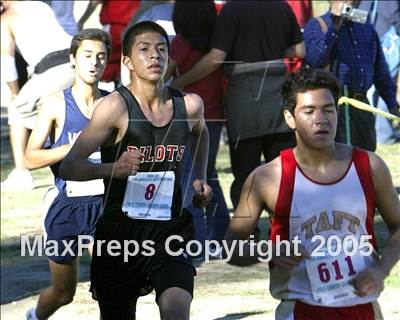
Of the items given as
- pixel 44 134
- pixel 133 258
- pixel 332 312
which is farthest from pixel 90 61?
pixel 332 312

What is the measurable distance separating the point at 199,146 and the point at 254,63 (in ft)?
9.26

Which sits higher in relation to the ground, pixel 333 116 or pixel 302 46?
pixel 333 116

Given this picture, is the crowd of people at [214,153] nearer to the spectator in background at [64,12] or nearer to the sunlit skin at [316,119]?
the sunlit skin at [316,119]

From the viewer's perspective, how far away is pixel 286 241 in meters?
4.71

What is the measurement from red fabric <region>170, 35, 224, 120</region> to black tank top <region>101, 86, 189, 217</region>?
10.6 feet

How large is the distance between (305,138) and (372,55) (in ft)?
13.3

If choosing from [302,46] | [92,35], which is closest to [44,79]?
[302,46]

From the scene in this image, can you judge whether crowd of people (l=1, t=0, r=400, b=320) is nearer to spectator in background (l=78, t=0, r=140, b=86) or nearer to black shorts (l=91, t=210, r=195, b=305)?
black shorts (l=91, t=210, r=195, b=305)

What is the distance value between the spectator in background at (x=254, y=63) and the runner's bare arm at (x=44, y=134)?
215 cm

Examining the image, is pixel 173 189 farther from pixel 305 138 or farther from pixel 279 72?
pixel 279 72

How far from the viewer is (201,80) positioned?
9.18m

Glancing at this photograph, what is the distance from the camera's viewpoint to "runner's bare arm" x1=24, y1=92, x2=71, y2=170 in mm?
6750

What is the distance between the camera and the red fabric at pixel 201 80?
9164mm

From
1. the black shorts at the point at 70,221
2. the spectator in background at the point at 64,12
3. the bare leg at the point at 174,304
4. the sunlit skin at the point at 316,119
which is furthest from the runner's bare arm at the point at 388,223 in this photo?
the spectator in background at the point at 64,12
